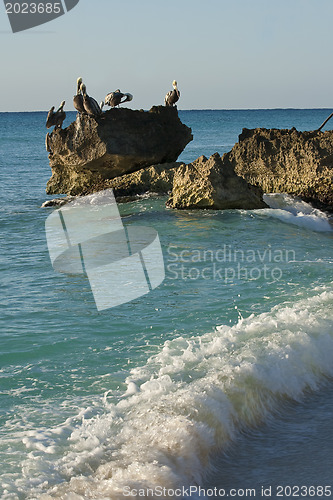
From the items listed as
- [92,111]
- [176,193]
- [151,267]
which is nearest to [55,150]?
[92,111]

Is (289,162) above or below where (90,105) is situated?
below

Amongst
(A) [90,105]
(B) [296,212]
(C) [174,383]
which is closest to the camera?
(C) [174,383]

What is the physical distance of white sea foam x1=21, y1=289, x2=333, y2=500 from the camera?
149 inches

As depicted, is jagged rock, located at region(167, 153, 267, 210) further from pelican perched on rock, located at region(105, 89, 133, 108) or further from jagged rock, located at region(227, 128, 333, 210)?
pelican perched on rock, located at region(105, 89, 133, 108)

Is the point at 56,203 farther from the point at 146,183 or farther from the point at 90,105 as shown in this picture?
the point at 90,105

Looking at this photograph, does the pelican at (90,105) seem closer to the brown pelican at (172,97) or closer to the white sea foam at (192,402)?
the brown pelican at (172,97)

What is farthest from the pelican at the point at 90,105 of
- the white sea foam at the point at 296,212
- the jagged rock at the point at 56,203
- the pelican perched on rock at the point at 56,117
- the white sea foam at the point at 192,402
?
the white sea foam at the point at 192,402

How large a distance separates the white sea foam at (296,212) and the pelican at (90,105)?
423 centimetres

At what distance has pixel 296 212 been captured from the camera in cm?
1316

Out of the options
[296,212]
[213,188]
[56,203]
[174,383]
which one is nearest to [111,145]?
[56,203]

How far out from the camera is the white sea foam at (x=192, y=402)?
378 centimetres

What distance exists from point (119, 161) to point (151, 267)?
6738 millimetres

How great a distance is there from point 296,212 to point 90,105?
5.11 m

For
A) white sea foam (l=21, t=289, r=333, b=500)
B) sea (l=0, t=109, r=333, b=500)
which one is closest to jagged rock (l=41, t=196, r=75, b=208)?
sea (l=0, t=109, r=333, b=500)
